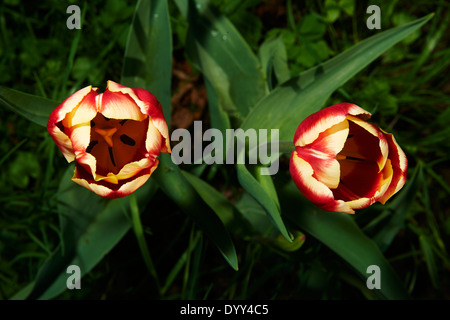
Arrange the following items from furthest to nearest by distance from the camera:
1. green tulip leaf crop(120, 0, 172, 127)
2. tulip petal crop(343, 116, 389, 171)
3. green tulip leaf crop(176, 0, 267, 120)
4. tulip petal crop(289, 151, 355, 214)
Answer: green tulip leaf crop(176, 0, 267, 120), green tulip leaf crop(120, 0, 172, 127), tulip petal crop(343, 116, 389, 171), tulip petal crop(289, 151, 355, 214)

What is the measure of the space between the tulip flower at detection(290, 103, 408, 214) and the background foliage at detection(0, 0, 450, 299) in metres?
0.35

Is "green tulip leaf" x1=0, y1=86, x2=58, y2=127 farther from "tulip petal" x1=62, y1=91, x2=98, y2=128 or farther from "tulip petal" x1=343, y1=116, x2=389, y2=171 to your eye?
"tulip petal" x1=343, y1=116, x2=389, y2=171

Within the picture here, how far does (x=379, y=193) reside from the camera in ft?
2.12

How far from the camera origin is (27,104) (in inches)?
29.3

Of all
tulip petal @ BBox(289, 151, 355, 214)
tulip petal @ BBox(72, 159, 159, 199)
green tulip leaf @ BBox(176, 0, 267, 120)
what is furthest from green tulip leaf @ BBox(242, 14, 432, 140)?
tulip petal @ BBox(72, 159, 159, 199)

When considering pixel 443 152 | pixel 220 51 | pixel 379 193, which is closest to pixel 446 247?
pixel 443 152

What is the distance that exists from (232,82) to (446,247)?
877 millimetres

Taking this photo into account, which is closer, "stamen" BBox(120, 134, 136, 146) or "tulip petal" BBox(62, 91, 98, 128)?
"tulip petal" BBox(62, 91, 98, 128)

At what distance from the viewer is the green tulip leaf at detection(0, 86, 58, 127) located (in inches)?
27.7

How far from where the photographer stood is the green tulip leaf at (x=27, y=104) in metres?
0.70

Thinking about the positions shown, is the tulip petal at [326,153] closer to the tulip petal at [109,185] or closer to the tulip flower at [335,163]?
the tulip flower at [335,163]

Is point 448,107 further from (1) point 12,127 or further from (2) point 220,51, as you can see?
(1) point 12,127

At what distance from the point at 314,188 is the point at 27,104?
534 mm

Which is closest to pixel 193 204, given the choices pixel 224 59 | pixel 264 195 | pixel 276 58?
pixel 264 195
